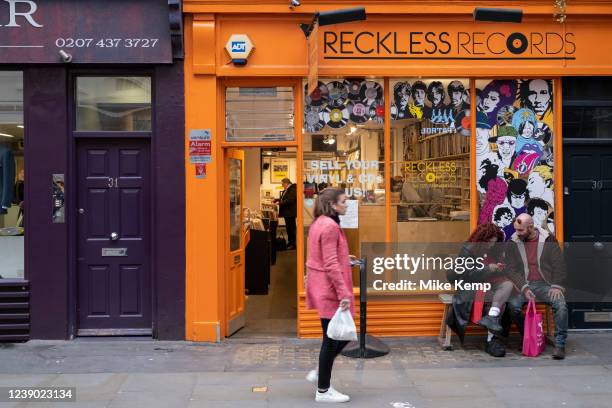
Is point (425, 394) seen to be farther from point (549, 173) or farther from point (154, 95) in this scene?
point (154, 95)

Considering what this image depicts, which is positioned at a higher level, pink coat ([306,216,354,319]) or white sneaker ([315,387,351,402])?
pink coat ([306,216,354,319])

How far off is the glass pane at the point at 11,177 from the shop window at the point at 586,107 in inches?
271

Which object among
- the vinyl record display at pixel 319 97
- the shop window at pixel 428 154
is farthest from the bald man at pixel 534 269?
the vinyl record display at pixel 319 97

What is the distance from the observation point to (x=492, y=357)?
809cm

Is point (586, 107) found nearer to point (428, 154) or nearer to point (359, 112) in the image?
point (428, 154)

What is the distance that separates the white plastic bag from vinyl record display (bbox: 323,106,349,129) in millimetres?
3505

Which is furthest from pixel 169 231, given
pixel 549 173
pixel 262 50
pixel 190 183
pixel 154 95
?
pixel 549 173

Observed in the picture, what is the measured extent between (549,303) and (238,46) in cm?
479

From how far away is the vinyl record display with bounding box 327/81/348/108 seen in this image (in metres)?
9.02

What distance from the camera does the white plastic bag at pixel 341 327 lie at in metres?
5.98

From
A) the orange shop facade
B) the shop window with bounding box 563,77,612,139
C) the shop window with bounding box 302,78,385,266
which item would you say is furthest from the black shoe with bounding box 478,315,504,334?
the shop window with bounding box 563,77,612,139

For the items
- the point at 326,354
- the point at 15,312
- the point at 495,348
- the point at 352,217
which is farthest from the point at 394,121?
the point at 15,312

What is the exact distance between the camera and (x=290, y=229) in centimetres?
1471

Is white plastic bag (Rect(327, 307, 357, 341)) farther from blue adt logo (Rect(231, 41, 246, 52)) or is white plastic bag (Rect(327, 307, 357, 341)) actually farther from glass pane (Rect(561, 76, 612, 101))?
glass pane (Rect(561, 76, 612, 101))
